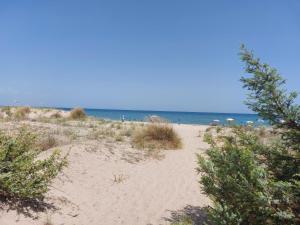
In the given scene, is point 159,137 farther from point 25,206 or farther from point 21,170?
point 25,206

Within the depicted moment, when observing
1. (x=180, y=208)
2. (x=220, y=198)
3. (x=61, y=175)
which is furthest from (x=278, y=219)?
(x=61, y=175)

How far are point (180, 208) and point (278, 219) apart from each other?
315 cm

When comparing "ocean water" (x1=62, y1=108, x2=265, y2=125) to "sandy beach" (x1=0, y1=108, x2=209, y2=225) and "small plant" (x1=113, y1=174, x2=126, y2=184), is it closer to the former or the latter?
"sandy beach" (x1=0, y1=108, x2=209, y2=225)

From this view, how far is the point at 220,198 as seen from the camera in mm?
5094

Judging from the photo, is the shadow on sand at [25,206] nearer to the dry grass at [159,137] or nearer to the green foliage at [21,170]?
the green foliage at [21,170]

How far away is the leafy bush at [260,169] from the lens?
425cm

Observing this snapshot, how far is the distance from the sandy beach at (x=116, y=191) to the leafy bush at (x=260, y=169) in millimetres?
1283

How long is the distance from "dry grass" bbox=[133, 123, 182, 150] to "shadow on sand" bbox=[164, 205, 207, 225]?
237 inches

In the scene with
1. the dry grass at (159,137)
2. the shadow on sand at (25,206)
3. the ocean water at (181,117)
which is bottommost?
the ocean water at (181,117)

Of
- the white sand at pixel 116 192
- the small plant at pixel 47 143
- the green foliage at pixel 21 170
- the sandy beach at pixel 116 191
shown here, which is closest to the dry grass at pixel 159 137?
the sandy beach at pixel 116 191

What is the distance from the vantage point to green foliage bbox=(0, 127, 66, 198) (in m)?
5.69

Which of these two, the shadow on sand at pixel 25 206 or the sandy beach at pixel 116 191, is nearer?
the shadow on sand at pixel 25 206

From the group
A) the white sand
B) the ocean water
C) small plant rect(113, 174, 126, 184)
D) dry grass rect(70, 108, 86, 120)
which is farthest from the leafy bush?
dry grass rect(70, 108, 86, 120)

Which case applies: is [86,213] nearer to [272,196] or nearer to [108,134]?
[272,196]
